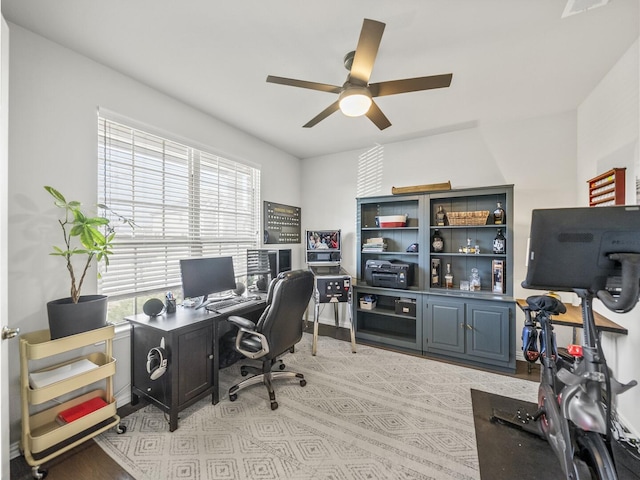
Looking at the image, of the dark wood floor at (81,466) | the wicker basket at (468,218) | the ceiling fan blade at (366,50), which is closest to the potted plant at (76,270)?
the dark wood floor at (81,466)

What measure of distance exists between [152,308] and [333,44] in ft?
8.06

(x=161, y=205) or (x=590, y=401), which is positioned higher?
(x=161, y=205)

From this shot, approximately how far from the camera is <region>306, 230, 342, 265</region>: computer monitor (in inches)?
151

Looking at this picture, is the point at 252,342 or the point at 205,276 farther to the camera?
the point at 205,276

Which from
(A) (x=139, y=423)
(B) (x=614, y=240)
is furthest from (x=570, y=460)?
(A) (x=139, y=423)

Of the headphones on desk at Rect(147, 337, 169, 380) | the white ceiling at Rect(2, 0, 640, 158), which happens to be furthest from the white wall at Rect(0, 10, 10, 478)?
the headphones on desk at Rect(147, 337, 169, 380)

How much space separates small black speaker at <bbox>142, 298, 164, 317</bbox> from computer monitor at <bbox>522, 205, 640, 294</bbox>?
256 centimetres

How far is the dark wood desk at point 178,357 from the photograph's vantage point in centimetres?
200

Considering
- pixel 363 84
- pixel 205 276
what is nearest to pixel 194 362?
pixel 205 276

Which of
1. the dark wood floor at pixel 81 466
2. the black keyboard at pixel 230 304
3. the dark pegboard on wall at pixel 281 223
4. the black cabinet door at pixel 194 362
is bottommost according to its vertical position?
the dark wood floor at pixel 81 466

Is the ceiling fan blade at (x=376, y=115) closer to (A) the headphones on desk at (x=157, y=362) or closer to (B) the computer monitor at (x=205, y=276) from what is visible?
(B) the computer monitor at (x=205, y=276)

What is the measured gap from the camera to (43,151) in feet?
6.14

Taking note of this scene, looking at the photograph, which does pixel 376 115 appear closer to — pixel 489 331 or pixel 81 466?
pixel 489 331

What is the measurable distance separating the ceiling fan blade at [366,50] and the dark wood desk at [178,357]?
83.3 inches
